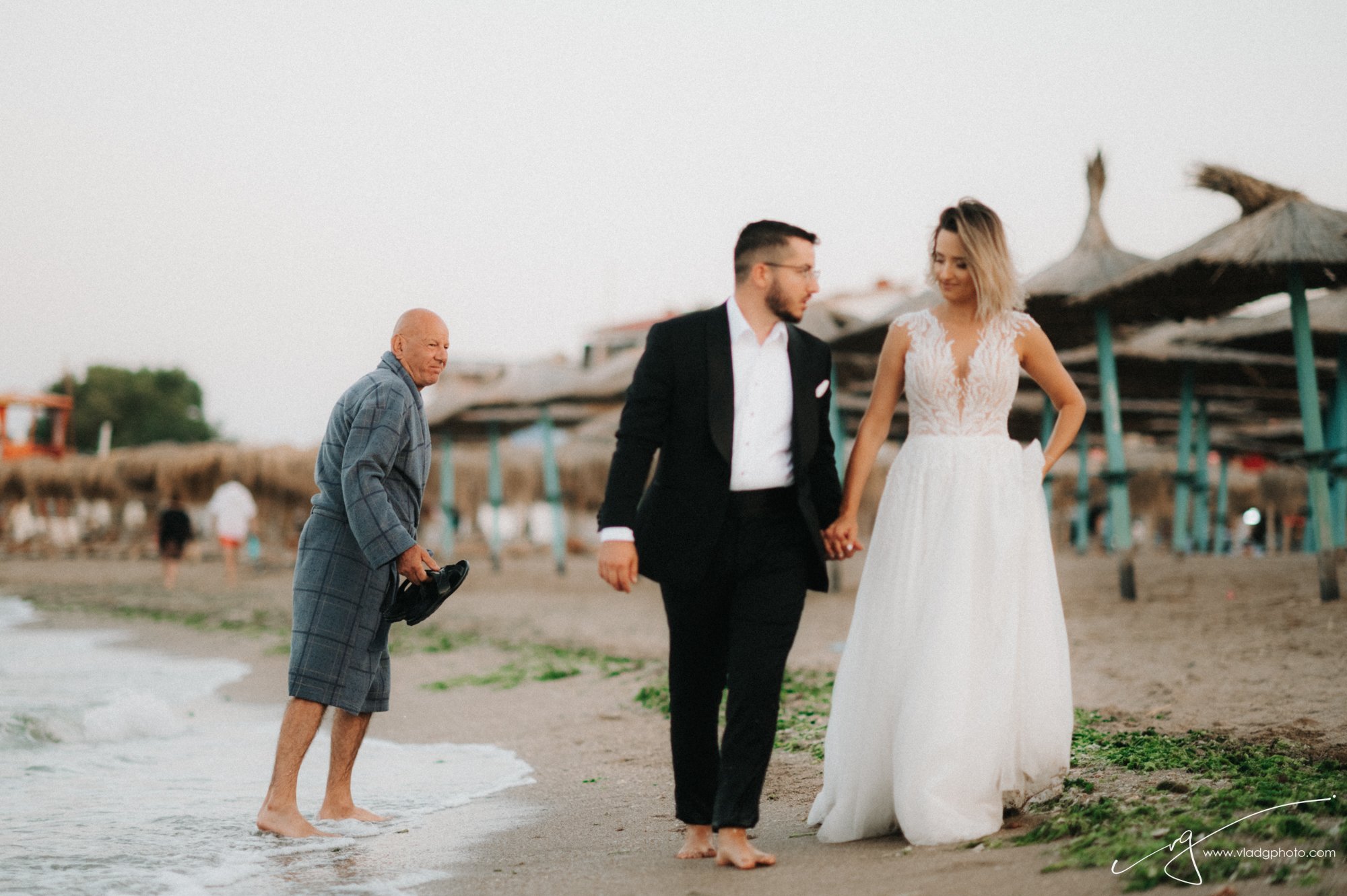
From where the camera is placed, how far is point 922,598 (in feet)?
11.0

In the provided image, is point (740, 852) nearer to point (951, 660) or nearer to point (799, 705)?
point (951, 660)

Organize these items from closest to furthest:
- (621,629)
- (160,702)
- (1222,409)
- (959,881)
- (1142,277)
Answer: (959,881) → (160,702) → (1142,277) → (621,629) → (1222,409)

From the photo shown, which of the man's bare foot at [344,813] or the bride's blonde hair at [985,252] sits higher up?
the bride's blonde hair at [985,252]

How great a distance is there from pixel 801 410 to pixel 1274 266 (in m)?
7.85

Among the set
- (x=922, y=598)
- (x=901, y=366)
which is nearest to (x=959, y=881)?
(x=922, y=598)

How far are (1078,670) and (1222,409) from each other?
16.3 metres

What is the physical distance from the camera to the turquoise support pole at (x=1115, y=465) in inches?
450

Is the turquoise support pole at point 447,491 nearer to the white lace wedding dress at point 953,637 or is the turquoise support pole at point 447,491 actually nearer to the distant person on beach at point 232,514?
the distant person on beach at point 232,514

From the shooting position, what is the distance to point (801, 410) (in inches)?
126

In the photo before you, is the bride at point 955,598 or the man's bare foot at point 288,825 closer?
the bride at point 955,598

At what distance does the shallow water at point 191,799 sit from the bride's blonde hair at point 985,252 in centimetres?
227

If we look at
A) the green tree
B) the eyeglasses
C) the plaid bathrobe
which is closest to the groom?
the eyeglasses

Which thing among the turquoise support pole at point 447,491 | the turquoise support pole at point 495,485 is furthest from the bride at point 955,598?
the turquoise support pole at point 447,491

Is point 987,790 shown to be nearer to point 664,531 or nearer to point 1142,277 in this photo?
point 664,531
